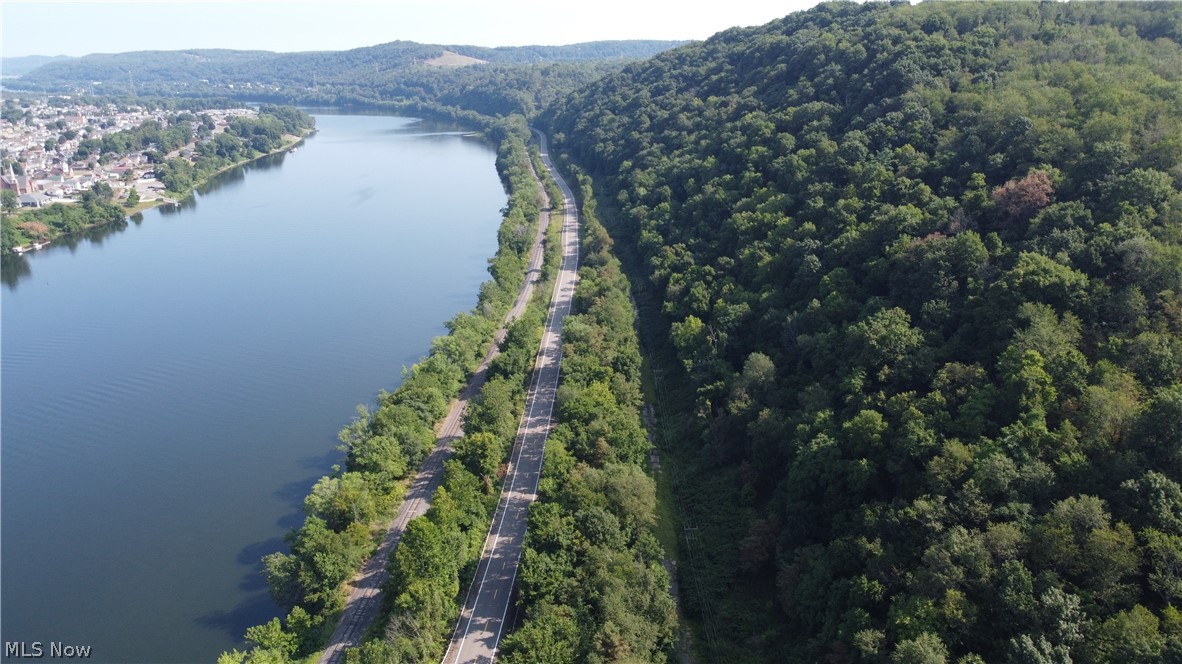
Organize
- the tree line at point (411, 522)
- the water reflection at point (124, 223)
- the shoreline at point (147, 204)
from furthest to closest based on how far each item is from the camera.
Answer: the shoreline at point (147, 204), the water reflection at point (124, 223), the tree line at point (411, 522)

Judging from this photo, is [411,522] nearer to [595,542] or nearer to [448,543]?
[448,543]

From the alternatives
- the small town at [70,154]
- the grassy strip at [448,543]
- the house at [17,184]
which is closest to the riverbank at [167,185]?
the small town at [70,154]

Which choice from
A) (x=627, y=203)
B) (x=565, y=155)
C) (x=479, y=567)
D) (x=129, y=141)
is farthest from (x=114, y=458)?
(x=129, y=141)

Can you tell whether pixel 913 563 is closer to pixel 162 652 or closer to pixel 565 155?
pixel 162 652

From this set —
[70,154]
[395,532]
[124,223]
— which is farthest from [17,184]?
[395,532]

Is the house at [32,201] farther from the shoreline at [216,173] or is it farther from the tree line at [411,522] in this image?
the tree line at [411,522]

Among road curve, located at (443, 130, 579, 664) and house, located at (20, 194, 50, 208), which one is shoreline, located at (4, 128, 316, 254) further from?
road curve, located at (443, 130, 579, 664)
